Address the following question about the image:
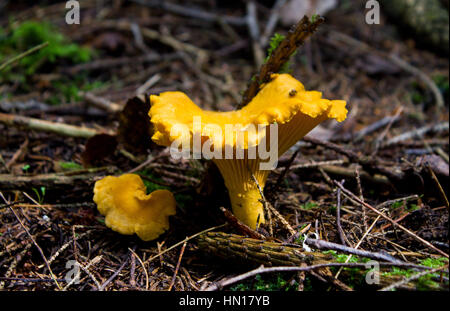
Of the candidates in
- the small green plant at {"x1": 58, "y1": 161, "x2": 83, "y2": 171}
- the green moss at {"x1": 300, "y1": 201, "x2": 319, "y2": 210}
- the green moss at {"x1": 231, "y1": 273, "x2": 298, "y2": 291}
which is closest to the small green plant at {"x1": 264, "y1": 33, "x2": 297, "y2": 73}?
the green moss at {"x1": 300, "y1": 201, "x2": 319, "y2": 210}

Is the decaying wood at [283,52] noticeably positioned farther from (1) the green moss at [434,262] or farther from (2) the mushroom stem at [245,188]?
(1) the green moss at [434,262]

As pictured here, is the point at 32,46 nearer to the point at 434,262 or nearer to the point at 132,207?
the point at 132,207

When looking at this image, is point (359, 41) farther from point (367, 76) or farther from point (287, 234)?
point (287, 234)

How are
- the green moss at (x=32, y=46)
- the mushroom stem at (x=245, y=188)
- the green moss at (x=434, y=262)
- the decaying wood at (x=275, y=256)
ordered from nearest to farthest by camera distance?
1. the decaying wood at (x=275, y=256)
2. the green moss at (x=434, y=262)
3. the mushroom stem at (x=245, y=188)
4. the green moss at (x=32, y=46)

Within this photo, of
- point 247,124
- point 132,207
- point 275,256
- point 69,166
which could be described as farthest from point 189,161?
point 275,256

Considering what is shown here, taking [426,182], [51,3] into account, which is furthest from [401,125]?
[51,3]

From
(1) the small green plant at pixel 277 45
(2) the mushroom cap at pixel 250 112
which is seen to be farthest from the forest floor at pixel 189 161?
(2) the mushroom cap at pixel 250 112
